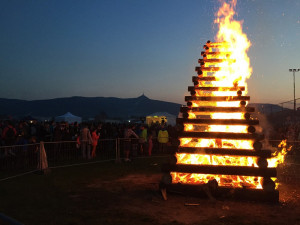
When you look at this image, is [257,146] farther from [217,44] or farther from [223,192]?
[217,44]

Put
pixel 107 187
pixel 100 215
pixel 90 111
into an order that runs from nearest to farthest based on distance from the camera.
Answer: pixel 100 215
pixel 107 187
pixel 90 111

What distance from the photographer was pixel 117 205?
839cm

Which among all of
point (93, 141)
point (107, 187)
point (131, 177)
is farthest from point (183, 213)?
point (93, 141)

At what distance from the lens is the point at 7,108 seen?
15975 cm

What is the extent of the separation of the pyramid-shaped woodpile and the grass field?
40cm

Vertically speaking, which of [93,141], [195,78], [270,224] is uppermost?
[195,78]

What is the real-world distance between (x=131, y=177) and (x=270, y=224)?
6.39 meters

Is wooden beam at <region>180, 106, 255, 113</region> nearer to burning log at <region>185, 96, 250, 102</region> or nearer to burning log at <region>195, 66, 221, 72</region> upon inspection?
burning log at <region>185, 96, 250, 102</region>

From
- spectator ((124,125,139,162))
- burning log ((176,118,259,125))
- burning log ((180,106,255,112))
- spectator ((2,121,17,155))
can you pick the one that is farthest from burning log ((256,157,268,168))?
spectator ((2,121,17,155))

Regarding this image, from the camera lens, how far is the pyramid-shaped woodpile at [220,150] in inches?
355

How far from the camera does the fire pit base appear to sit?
871 cm

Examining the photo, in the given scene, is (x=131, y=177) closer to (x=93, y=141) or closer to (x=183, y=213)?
(x=183, y=213)

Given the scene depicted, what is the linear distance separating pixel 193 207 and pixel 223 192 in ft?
4.09

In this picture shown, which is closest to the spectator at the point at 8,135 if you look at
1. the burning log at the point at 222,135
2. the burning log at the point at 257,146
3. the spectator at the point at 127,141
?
the spectator at the point at 127,141
